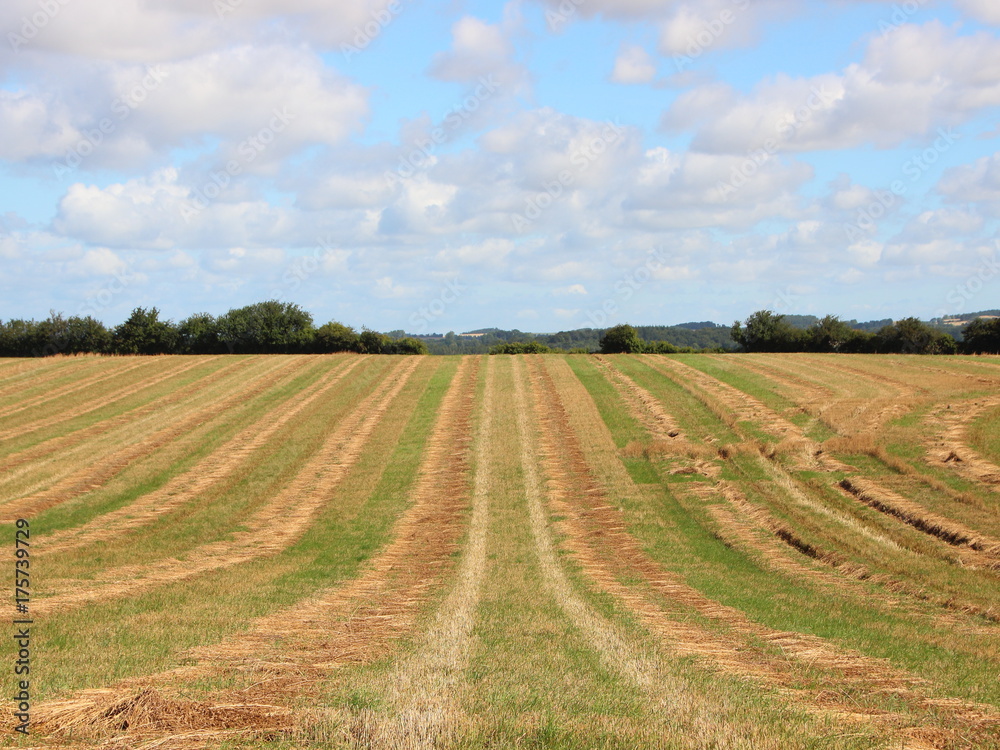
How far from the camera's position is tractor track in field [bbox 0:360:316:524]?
83.7ft

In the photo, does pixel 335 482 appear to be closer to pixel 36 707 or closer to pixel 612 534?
pixel 612 534

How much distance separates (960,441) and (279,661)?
26.2m

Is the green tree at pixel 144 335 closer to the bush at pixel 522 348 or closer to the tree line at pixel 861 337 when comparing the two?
the bush at pixel 522 348

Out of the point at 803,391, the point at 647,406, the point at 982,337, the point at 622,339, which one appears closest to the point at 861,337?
the point at 982,337

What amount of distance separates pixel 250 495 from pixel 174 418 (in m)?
14.2

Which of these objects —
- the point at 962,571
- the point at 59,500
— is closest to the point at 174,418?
the point at 59,500

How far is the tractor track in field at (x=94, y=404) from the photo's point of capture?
37.0m

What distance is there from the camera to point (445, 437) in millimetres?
34812

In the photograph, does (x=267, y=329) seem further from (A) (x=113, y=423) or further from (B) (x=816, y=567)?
(B) (x=816, y=567)

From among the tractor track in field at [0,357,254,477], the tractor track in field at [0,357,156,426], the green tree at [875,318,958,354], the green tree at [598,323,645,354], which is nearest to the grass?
the tractor track in field at [0,357,254,477]

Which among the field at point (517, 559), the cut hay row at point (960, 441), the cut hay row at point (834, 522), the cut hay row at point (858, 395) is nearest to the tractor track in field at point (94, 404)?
the field at point (517, 559)

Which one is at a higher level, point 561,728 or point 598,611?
point 561,728

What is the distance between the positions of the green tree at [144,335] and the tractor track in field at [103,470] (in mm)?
52145

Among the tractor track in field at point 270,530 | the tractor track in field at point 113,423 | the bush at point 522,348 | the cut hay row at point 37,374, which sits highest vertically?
the bush at point 522,348
